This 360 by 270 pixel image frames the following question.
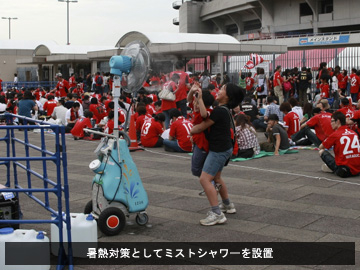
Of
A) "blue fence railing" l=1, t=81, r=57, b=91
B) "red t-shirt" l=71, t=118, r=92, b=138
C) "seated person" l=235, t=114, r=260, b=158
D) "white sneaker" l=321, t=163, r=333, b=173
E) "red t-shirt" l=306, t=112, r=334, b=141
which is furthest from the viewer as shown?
"blue fence railing" l=1, t=81, r=57, b=91

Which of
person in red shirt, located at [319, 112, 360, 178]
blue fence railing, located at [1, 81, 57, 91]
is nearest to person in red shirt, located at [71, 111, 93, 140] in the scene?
person in red shirt, located at [319, 112, 360, 178]

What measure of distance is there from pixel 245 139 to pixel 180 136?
1.65m

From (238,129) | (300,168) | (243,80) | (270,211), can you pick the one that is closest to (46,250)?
(270,211)

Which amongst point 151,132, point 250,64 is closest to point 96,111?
point 151,132

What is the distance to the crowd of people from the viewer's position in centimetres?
607

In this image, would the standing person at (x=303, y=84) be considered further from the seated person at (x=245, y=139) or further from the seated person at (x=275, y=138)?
the seated person at (x=245, y=139)

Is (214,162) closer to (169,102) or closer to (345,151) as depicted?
(345,151)

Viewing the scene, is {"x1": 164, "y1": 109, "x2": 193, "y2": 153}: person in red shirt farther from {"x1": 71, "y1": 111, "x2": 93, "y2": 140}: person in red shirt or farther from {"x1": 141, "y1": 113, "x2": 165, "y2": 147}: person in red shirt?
{"x1": 71, "y1": 111, "x2": 93, "y2": 140}: person in red shirt

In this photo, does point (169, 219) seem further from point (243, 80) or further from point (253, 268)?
point (243, 80)

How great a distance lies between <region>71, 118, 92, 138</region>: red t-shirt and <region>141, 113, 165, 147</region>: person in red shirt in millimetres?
2393

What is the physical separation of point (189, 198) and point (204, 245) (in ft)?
7.00

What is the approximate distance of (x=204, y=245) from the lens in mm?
5348

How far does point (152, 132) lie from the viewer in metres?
12.9

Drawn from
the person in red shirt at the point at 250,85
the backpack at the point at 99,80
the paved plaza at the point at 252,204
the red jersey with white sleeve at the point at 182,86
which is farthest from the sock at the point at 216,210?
the backpack at the point at 99,80
